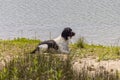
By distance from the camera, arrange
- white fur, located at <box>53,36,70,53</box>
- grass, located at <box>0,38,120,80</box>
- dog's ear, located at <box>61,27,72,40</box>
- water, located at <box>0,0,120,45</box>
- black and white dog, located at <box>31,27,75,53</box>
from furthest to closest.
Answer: water, located at <box>0,0,120,45</box> < dog's ear, located at <box>61,27,72,40</box> < white fur, located at <box>53,36,70,53</box> < black and white dog, located at <box>31,27,75,53</box> < grass, located at <box>0,38,120,80</box>

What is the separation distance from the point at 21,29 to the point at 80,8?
6.48 meters

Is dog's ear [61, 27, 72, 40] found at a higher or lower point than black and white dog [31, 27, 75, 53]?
higher

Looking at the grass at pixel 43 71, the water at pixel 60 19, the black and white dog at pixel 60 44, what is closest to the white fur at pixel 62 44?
the black and white dog at pixel 60 44

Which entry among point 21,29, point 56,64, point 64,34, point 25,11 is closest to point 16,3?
point 25,11

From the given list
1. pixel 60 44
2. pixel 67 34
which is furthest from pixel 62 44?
pixel 67 34

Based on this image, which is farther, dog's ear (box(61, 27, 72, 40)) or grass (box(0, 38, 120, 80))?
dog's ear (box(61, 27, 72, 40))

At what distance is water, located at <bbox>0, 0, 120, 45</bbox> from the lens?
67.9 ft

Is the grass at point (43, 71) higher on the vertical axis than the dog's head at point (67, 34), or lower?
lower

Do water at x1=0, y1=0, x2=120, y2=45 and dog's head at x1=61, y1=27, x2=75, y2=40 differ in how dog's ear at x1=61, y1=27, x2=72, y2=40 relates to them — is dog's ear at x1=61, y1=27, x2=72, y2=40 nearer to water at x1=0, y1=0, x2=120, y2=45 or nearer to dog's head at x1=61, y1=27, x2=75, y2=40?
dog's head at x1=61, y1=27, x2=75, y2=40

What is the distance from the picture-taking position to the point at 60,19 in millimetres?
24781

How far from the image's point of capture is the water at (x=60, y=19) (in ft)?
67.9

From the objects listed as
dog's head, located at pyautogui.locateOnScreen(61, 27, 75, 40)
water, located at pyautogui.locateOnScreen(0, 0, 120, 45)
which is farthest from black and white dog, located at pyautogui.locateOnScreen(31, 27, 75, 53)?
water, located at pyautogui.locateOnScreen(0, 0, 120, 45)

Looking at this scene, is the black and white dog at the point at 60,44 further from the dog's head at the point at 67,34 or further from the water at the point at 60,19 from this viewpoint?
the water at the point at 60,19

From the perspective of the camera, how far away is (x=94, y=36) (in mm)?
20172
